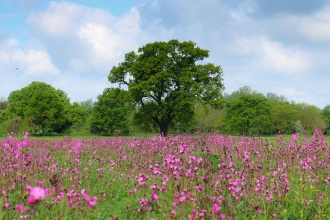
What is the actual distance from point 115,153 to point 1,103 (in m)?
81.1

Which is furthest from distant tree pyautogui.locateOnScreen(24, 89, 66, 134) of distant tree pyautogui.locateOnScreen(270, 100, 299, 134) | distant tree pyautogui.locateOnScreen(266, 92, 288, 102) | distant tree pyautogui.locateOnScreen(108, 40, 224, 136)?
distant tree pyautogui.locateOnScreen(266, 92, 288, 102)

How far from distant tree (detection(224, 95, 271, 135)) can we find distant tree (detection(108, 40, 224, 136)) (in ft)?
70.1

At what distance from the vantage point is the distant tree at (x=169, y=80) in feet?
107

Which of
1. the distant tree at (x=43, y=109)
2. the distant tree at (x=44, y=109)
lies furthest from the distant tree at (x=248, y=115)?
the distant tree at (x=43, y=109)

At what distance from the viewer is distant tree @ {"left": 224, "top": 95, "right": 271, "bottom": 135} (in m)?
55.0

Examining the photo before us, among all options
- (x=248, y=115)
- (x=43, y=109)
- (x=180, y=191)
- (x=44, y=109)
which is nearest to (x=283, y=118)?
(x=248, y=115)

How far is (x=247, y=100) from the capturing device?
190 ft

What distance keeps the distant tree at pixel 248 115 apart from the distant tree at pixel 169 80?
70.1 ft

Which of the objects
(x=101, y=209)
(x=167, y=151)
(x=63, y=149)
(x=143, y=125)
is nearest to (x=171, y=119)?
(x=143, y=125)

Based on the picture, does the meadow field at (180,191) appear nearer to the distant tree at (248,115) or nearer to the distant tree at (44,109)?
the distant tree at (248,115)

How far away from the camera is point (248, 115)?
55625 mm

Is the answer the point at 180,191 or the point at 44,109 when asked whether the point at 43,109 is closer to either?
the point at 44,109

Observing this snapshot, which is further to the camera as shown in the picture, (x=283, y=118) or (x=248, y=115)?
(x=283, y=118)

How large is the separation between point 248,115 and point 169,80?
87.7 ft
